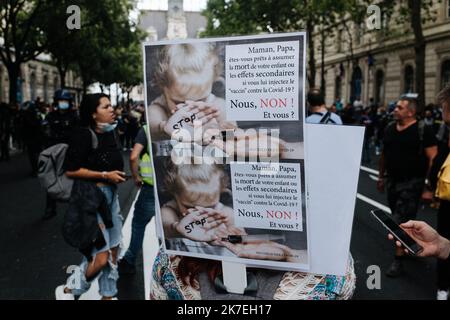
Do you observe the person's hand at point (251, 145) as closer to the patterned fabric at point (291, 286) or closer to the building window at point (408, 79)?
the patterned fabric at point (291, 286)

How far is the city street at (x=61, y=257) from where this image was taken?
15.4 feet

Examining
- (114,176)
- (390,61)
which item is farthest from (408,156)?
(390,61)

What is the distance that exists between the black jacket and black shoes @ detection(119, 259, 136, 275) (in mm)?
1077

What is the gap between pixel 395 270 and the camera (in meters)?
5.20

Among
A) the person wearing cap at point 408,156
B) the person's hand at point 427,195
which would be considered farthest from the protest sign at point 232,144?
the person's hand at point 427,195

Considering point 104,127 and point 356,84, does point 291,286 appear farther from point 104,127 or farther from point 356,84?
point 356,84

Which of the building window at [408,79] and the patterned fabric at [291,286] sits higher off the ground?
the building window at [408,79]

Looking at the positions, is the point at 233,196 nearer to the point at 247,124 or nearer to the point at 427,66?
the point at 247,124

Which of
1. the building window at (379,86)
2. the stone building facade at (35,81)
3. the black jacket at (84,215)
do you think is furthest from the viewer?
the stone building facade at (35,81)

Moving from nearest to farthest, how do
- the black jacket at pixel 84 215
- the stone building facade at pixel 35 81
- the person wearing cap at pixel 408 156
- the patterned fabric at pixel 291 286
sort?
the patterned fabric at pixel 291 286
the black jacket at pixel 84 215
the person wearing cap at pixel 408 156
the stone building facade at pixel 35 81

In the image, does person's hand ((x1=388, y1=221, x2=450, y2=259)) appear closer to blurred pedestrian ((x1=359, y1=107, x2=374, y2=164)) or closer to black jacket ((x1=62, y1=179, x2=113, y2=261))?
black jacket ((x1=62, y1=179, x2=113, y2=261))

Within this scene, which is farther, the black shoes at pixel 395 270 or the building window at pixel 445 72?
the building window at pixel 445 72

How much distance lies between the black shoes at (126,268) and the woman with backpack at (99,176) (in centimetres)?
74
